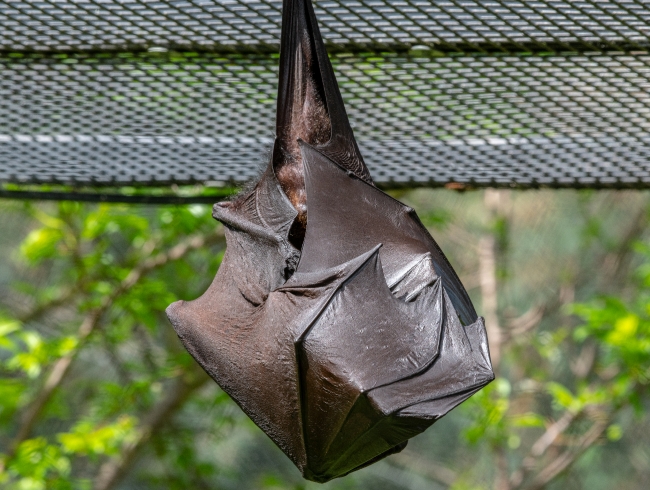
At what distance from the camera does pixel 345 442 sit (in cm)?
204

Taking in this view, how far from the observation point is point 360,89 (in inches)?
116

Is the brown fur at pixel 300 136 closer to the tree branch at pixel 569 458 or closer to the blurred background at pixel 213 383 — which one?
the blurred background at pixel 213 383

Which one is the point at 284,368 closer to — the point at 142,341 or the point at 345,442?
the point at 345,442

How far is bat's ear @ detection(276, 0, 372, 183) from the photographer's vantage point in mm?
2199

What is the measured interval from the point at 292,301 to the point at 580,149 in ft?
5.03

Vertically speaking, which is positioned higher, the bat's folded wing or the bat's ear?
the bat's ear

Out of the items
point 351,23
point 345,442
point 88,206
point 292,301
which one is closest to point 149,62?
point 351,23

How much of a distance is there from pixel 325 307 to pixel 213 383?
5.95m

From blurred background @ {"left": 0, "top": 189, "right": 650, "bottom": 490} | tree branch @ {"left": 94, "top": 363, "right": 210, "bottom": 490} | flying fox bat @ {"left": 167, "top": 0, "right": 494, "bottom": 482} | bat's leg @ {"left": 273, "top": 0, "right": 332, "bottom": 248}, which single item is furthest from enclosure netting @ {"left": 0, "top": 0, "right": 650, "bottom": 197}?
tree branch @ {"left": 94, "top": 363, "right": 210, "bottom": 490}

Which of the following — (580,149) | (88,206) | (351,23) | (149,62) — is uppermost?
(351,23)

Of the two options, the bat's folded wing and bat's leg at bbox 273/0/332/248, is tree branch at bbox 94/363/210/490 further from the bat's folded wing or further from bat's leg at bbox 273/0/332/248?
the bat's folded wing

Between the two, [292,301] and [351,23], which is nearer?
[292,301]

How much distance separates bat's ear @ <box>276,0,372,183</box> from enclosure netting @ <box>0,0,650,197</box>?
0.25m

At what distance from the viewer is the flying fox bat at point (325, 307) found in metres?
1.98
